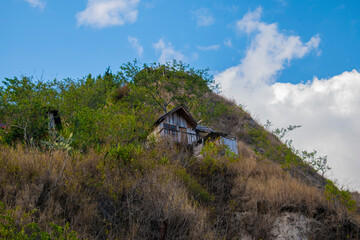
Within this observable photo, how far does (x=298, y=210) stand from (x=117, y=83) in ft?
90.8

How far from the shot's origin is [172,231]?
7.01m

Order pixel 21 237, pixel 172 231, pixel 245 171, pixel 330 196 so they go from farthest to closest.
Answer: pixel 245 171 < pixel 330 196 < pixel 172 231 < pixel 21 237

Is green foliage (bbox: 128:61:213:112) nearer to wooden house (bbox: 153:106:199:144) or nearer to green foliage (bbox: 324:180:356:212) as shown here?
wooden house (bbox: 153:106:199:144)

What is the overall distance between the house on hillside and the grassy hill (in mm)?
1444

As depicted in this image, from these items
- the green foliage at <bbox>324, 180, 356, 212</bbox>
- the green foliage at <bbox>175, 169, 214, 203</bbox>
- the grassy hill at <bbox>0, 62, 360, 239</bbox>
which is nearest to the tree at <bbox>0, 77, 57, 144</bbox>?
the grassy hill at <bbox>0, 62, 360, 239</bbox>

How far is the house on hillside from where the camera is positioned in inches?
746

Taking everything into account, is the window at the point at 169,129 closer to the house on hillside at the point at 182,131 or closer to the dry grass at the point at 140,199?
the house on hillside at the point at 182,131

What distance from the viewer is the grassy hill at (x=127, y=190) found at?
643 cm

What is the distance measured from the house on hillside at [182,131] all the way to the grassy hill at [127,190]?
4.74 feet

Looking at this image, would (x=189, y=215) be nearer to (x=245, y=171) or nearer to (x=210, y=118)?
(x=245, y=171)

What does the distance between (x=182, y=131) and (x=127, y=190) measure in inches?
511

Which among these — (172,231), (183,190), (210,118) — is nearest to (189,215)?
(172,231)

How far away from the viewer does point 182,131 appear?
816 inches

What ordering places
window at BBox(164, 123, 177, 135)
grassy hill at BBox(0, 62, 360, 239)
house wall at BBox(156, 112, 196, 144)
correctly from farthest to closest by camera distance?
1. house wall at BBox(156, 112, 196, 144)
2. window at BBox(164, 123, 177, 135)
3. grassy hill at BBox(0, 62, 360, 239)
